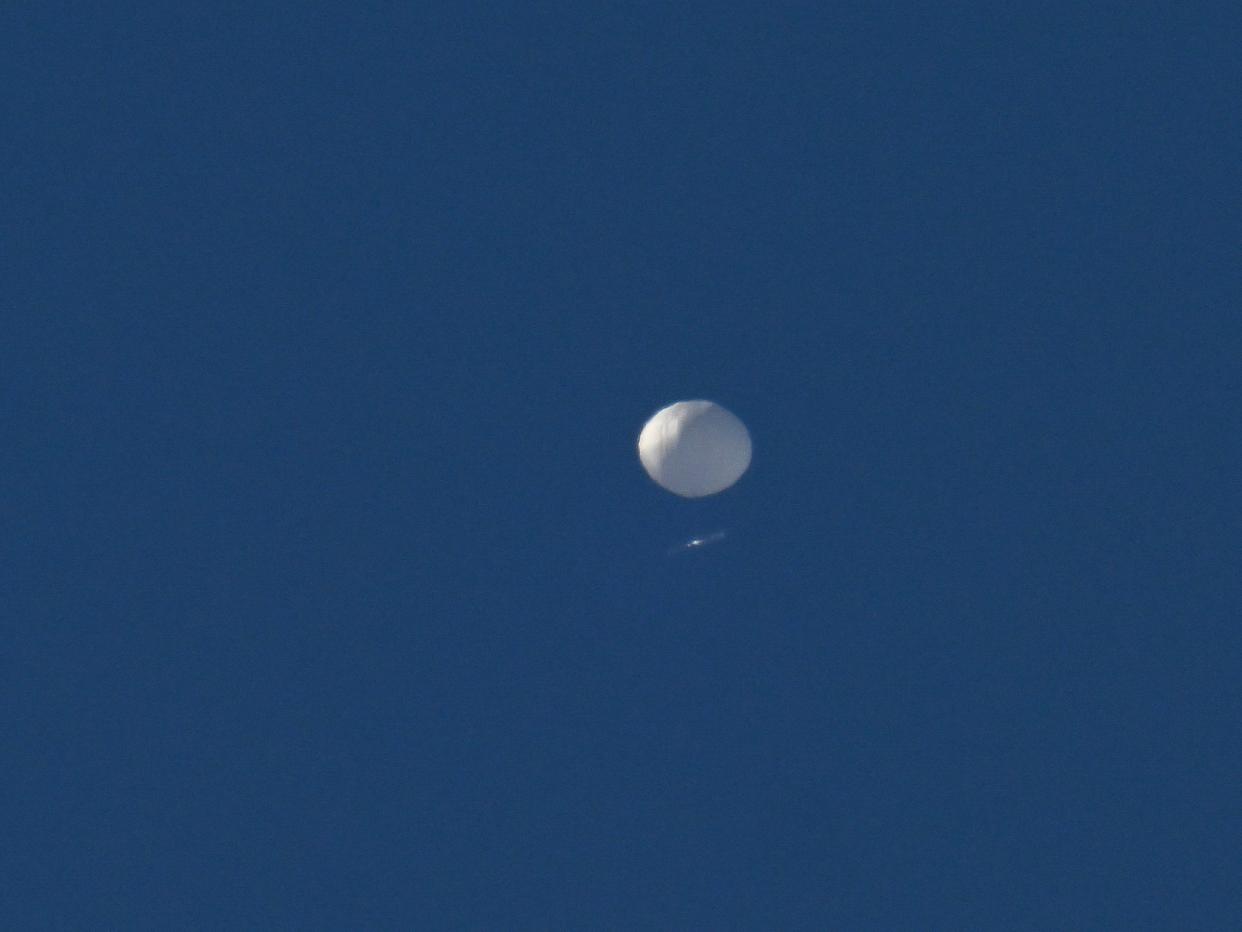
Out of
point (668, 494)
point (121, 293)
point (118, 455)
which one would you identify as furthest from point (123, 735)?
point (668, 494)

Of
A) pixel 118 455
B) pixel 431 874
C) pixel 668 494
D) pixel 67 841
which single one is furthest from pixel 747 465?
pixel 67 841

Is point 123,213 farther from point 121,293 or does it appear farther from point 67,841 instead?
point 67,841

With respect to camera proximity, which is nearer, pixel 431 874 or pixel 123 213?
pixel 431 874

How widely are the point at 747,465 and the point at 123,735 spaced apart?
1564mm

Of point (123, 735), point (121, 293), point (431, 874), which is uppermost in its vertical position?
point (121, 293)

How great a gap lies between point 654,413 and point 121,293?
132 centimetres

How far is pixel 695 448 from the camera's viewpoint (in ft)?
13.2

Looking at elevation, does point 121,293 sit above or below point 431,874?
above

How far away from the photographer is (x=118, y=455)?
14.3 ft

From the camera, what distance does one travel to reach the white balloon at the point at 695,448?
4020mm

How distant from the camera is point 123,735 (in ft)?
13.8

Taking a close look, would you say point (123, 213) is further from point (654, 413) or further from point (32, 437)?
point (654, 413)

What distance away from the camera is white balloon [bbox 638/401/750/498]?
13.2 feet

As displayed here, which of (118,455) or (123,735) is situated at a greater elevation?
(118,455)
